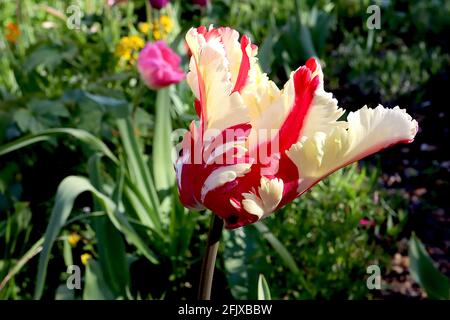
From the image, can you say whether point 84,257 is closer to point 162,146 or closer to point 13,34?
point 162,146

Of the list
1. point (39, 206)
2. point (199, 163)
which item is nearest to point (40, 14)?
A: point (39, 206)

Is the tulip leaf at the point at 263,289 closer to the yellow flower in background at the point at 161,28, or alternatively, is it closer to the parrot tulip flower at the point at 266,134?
the parrot tulip flower at the point at 266,134

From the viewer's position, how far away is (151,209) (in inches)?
70.5

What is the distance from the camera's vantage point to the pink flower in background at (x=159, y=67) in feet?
6.14

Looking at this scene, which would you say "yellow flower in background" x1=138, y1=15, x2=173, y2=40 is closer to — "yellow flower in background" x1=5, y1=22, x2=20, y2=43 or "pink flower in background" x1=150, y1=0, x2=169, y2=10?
"pink flower in background" x1=150, y1=0, x2=169, y2=10

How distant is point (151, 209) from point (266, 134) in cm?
110

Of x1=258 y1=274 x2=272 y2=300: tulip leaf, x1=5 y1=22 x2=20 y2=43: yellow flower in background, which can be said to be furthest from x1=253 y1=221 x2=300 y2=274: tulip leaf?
x1=5 y1=22 x2=20 y2=43: yellow flower in background

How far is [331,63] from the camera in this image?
A: 3.03 meters

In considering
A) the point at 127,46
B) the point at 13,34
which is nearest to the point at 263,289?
the point at 127,46

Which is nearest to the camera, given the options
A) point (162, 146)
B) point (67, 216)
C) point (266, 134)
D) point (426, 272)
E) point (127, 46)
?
point (266, 134)

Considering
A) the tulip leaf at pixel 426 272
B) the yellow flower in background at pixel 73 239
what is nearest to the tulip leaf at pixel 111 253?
the yellow flower in background at pixel 73 239

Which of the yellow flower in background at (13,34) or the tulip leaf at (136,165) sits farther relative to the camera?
the yellow flower in background at (13,34)

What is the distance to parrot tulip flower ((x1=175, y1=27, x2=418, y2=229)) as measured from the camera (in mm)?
710
